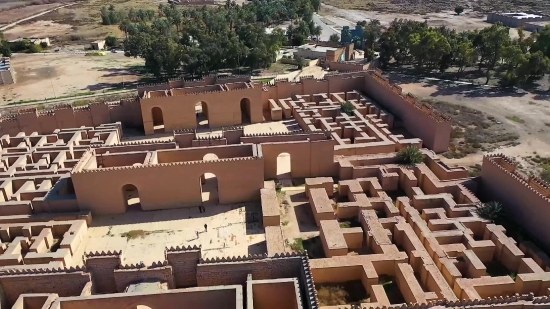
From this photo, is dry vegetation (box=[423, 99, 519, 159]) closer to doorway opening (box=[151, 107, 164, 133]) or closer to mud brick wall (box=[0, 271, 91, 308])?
doorway opening (box=[151, 107, 164, 133])

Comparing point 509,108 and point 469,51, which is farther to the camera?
point 469,51

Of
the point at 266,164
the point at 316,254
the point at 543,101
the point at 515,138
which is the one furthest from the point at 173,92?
the point at 543,101

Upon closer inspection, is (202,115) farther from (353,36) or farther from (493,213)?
(353,36)

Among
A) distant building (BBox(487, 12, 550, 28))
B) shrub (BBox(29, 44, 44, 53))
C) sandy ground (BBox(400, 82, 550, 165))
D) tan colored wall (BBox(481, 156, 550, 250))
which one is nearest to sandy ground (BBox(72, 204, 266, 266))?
tan colored wall (BBox(481, 156, 550, 250))

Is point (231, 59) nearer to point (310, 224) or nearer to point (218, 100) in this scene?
point (218, 100)

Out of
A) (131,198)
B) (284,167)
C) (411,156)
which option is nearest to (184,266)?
(131,198)
